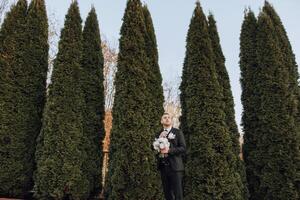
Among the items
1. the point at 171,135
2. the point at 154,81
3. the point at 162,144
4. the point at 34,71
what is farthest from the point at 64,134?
the point at 162,144

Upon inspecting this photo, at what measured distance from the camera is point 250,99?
8008mm

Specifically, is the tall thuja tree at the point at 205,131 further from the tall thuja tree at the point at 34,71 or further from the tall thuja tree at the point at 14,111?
the tall thuja tree at the point at 14,111

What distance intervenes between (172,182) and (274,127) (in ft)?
12.2

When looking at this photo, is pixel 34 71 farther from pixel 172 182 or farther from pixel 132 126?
pixel 172 182

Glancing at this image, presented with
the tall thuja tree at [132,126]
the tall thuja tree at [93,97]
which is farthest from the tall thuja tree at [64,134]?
the tall thuja tree at [132,126]

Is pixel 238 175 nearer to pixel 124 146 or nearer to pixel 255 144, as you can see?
pixel 255 144

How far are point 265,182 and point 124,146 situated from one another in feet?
11.0

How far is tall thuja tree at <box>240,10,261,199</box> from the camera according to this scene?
24.6 ft

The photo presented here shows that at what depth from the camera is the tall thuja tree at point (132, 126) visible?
251 inches

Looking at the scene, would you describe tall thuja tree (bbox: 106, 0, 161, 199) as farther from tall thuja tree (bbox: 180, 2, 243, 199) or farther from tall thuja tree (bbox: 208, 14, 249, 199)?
tall thuja tree (bbox: 208, 14, 249, 199)

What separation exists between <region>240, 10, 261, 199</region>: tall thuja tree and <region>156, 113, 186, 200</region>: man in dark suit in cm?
364

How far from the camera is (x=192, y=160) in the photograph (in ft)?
22.8

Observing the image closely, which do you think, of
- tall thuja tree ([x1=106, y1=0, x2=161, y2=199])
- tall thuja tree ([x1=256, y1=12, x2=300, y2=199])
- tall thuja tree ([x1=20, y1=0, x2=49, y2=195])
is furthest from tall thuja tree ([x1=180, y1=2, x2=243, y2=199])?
tall thuja tree ([x1=20, y1=0, x2=49, y2=195])

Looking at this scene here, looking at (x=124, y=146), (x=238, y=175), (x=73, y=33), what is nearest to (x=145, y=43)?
(x=73, y=33)
